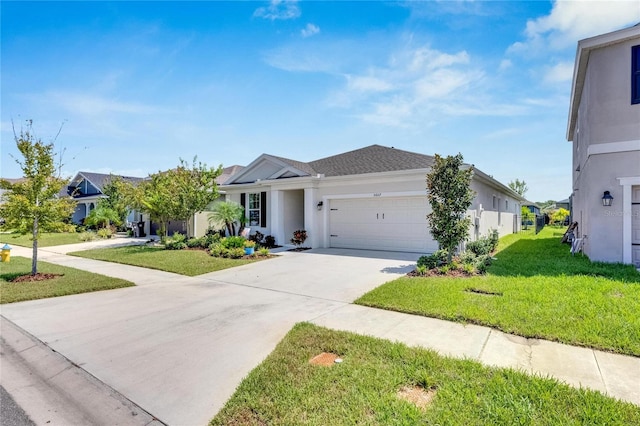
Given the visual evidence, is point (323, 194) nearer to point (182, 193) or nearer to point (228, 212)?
point (228, 212)

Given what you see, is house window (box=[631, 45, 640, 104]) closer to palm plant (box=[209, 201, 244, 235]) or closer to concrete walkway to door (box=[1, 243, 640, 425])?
concrete walkway to door (box=[1, 243, 640, 425])

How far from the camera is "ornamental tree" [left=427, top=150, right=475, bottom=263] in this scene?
898cm

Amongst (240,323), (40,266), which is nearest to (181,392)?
(240,323)

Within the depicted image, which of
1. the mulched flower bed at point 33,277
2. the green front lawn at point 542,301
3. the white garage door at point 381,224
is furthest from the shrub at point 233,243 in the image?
the green front lawn at point 542,301

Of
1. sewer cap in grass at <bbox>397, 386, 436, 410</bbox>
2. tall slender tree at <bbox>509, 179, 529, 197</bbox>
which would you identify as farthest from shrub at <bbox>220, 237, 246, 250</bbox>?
tall slender tree at <bbox>509, 179, 529, 197</bbox>

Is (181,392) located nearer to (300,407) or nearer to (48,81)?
(300,407)

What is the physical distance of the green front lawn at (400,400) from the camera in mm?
2600

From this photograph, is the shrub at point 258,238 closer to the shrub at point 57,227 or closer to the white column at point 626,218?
the shrub at point 57,227

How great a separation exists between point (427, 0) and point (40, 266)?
14.7m

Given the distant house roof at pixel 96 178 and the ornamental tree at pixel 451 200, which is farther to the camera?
the distant house roof at pixel 96 178

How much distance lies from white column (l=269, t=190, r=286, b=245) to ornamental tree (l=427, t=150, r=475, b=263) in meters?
8.13

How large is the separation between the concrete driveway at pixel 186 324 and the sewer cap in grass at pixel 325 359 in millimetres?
670

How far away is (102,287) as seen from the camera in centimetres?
767

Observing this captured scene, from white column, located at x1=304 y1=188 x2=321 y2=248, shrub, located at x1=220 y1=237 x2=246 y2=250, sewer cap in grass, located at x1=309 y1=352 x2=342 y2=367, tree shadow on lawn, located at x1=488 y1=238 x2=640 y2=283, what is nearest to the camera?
sewer cap in grass, located at x1=309 y1=352 x2=342 y2=367
